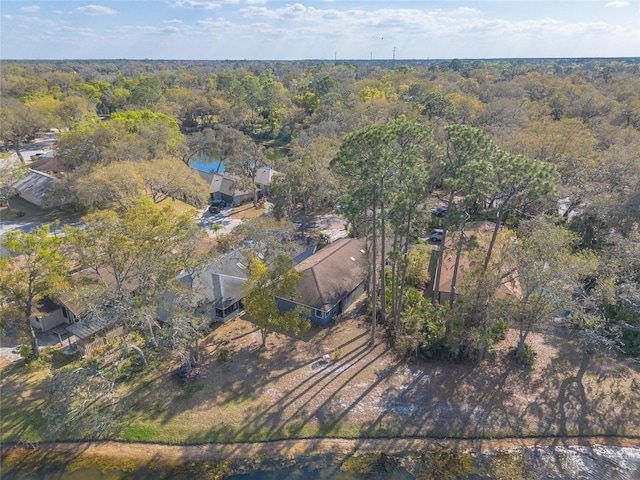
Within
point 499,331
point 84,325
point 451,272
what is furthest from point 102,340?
point 499,331

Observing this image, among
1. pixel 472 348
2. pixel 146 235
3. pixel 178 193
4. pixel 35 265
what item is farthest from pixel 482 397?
pixel 178 193

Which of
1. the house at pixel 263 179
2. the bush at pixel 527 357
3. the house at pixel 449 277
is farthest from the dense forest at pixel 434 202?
the house at pixel 263 179

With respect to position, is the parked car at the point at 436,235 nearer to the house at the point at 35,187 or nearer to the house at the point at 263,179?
the house at the point at 263,179

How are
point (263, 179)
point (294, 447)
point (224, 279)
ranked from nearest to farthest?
point (294, 447), point (224, 279), point (263, 179)

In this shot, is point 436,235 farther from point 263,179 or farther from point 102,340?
point 102,340

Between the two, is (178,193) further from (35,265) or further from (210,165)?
(210,165)

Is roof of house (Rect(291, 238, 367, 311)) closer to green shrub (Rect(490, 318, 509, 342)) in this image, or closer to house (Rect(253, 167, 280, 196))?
green shrub (Rect(490, 318, 509, 342))
